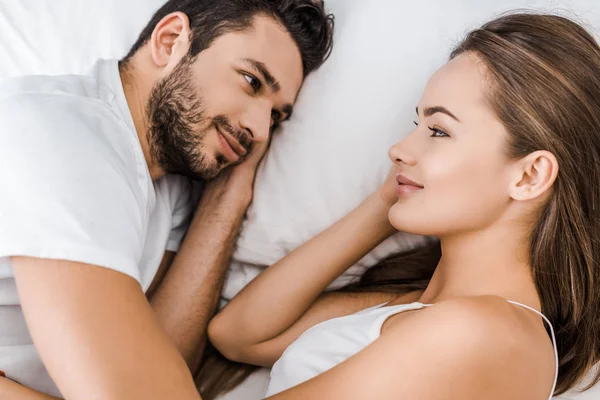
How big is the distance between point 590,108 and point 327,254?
60 cm

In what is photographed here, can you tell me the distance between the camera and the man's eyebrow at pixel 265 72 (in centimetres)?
139

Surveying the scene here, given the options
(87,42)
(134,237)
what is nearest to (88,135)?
(134,237)

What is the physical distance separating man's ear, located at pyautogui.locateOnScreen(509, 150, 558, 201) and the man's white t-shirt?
67cm

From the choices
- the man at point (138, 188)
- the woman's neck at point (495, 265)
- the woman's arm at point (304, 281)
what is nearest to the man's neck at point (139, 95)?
the man at point (138, 188)

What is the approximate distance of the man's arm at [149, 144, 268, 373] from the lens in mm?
1432

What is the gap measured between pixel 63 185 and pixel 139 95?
0.43 metres

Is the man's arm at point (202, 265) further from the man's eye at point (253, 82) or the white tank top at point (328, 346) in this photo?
the white tank top at point (328, 346)

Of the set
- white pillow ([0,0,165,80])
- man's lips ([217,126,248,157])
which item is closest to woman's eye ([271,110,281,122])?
man's lips ([217,126,248,157])

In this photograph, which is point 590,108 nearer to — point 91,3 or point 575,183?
point 575,183

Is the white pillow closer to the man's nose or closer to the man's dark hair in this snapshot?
the man's dark hair

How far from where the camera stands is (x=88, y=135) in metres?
1.12

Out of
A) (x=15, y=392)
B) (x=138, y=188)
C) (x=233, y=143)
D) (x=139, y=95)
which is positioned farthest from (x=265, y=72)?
(x=15, y=392)

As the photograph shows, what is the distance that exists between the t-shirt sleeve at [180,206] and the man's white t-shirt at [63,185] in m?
0.22

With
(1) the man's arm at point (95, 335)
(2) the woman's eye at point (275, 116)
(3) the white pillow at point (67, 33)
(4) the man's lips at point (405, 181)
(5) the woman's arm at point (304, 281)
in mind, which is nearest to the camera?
(1) the man's arm at point (95, 335)
